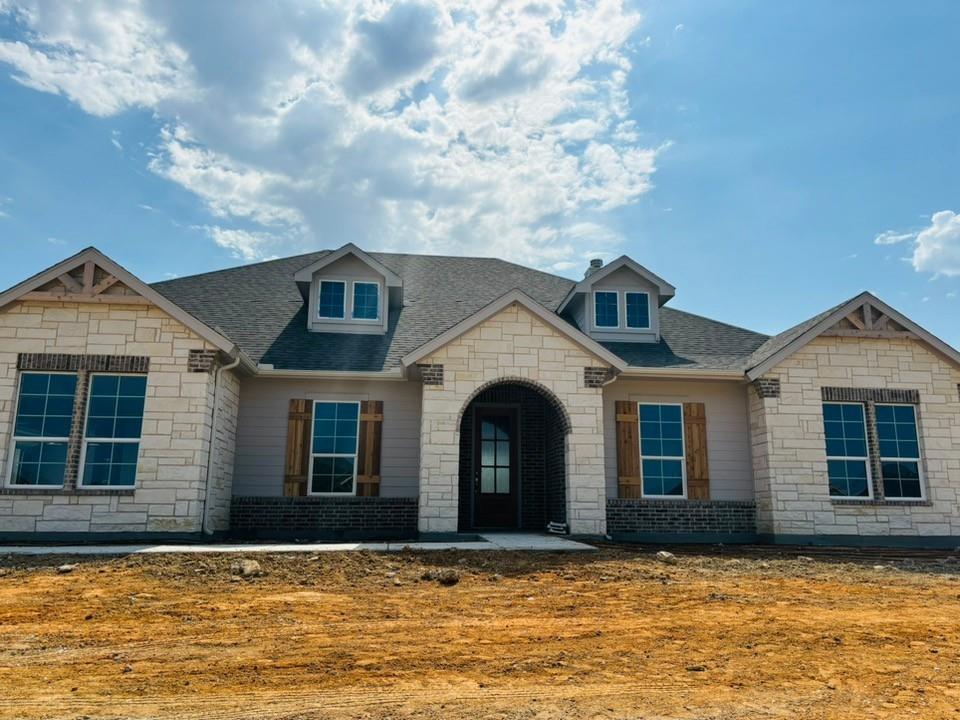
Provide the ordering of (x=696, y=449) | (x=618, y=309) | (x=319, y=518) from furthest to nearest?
(x=618, y=309), (x=696, y=449), (x=319, y=518)

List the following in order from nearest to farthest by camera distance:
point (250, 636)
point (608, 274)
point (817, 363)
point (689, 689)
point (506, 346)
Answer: point (689, 689)
point (250, 636)
point (506, 346)
point (817, 363)
point (608, 274)

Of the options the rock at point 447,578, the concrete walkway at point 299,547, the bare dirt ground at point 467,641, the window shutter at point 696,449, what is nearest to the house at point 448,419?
the window shutter at point 696,449

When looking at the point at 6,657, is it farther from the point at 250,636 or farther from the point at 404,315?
the point at 404,315

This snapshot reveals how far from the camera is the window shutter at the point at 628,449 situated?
14.1 meters

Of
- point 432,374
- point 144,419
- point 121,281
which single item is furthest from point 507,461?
point 121,281

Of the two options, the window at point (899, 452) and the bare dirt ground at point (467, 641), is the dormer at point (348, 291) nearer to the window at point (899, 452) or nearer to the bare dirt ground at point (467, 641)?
the bare dirt ground at point (467, 641)

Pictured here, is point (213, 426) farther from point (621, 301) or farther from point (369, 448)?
point (621, 301)

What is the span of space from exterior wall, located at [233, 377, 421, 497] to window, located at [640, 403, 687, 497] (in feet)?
15.0

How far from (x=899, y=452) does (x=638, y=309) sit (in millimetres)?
5990

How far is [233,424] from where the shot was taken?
13500mm

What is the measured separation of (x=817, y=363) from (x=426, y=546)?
8765 millimetres

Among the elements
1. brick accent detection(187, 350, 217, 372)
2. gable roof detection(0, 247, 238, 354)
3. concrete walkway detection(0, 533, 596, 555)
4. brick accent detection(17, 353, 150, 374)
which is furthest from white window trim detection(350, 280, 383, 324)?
concrete walkway detection(0, 533, 596, 555)

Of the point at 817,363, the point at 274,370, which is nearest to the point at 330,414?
the point at 274,370

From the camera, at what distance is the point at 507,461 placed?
619 inches
